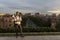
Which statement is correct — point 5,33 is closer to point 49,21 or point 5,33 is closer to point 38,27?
point 38,27

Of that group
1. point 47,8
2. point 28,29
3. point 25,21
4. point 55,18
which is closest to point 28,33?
point 28,29

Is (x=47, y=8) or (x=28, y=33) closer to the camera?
(x=28, y=33)

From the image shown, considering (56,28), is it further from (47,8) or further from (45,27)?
(47,8)

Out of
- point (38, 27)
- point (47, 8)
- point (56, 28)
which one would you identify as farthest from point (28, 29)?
point (47, 8)

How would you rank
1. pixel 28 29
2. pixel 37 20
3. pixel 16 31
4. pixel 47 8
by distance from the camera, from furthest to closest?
pixel 47 8
pixel 37 20
pixel 28 29
pixel 16 31

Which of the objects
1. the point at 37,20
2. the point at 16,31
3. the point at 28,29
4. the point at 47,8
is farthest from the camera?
the point at 47,8

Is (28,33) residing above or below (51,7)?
below

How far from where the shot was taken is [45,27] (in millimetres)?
15484

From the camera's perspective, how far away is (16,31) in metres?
13.8

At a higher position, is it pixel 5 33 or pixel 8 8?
pixel 8 8

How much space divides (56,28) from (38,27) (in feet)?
3.24

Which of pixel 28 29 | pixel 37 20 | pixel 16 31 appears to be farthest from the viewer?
pixel 37 20

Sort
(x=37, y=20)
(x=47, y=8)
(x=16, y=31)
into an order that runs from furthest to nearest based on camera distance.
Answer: (x=47, y=8) < (x=37, y=20) < (x=16, y=31)

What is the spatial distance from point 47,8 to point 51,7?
27 cm
